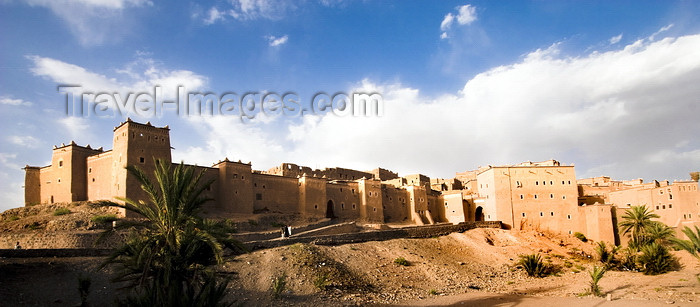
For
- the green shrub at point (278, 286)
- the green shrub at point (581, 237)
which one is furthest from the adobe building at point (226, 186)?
the green shrub at point (278, 286)

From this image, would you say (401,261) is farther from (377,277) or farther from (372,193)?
(372,193)

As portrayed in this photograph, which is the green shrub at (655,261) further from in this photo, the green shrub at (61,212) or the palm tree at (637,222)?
the green shrub at (61,212)

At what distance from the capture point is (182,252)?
14.2m

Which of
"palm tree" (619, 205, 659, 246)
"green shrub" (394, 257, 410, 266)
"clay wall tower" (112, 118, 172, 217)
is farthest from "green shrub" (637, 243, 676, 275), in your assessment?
"clay wall tower" (112, 118, 172, 217)

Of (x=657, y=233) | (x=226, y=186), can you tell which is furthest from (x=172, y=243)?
(x=657, y=233)

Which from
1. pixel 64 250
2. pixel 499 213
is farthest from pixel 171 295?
pixel 499 213

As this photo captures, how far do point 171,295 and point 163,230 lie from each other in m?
4.11

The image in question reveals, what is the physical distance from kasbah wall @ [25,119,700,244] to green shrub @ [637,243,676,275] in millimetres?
8259

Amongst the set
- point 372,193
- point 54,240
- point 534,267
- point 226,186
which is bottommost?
point 534,267

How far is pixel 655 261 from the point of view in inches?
1240

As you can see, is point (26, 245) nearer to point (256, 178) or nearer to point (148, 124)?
point (148, 124)

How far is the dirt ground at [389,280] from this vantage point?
19094mm

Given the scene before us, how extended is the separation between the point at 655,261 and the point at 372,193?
23491mm

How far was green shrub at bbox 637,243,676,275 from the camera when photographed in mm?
31328
